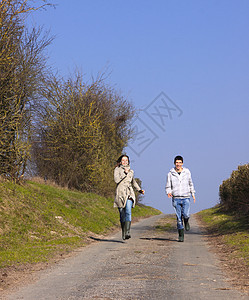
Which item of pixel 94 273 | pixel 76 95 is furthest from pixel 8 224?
pixel 76 95

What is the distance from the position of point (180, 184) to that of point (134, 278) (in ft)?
21.3

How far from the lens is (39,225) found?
15.4 meters

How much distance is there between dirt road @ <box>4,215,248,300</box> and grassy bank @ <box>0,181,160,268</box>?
1528 millimetres

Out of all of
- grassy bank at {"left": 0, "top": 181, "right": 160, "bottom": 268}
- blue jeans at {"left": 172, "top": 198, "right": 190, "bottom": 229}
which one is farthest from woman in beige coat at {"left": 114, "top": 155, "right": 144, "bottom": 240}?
grassy bank at {"left": 0, "top": 181, "right": 160, "bottom": 268}

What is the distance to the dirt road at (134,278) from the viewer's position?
6078 mm

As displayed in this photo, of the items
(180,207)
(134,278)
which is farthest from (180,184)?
(134,278)

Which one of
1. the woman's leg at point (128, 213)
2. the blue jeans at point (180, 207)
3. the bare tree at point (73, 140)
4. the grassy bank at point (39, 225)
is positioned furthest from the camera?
the bare tree at point (73, 140)

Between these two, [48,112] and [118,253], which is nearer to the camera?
[118,253]

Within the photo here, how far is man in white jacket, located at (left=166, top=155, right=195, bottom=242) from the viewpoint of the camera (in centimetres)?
1338

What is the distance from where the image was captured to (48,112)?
29.7 metres

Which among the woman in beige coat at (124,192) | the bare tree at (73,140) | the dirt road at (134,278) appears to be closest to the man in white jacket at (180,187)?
the woman in beige coat at (124,192)

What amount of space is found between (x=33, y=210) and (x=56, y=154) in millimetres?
13917

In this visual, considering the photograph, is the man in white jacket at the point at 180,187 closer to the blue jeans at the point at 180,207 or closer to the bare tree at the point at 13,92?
the blue jeans at the point at 180,207

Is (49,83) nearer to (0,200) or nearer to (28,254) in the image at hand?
(0,200)
